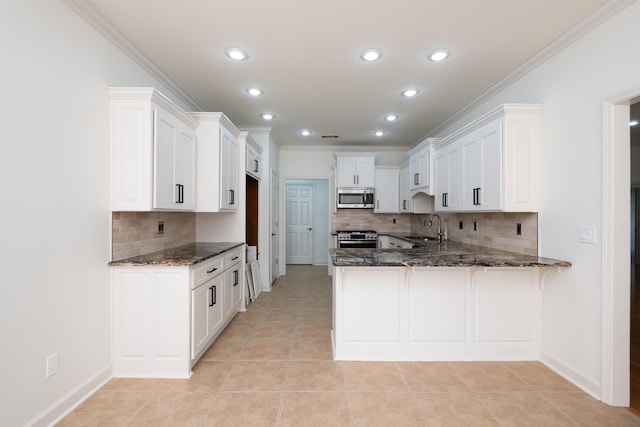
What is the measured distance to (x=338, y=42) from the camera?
2.46 m

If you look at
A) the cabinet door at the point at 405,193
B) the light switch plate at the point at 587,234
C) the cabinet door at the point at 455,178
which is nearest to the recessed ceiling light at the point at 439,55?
the cabinet door at the point at 455,178

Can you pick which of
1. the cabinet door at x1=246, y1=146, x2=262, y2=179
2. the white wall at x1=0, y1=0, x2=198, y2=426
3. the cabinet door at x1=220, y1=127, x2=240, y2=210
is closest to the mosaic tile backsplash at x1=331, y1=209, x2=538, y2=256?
the cabinet door at x1=246, y1=146, x2=262, y2=179

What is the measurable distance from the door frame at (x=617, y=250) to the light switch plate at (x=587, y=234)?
0.11 metres

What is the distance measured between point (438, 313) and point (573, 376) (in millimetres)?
1027

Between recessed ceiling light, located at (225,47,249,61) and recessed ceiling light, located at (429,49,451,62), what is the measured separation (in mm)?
1653

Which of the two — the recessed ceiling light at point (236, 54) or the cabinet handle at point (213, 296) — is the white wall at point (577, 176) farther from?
the cabinet handle at point (213, 296)

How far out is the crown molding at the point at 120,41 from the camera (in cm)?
202

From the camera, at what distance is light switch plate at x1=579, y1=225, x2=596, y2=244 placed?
214cm

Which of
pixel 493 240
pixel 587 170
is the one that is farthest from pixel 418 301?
pixel 587 170

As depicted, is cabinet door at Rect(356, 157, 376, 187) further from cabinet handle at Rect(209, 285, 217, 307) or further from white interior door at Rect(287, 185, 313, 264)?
cabinet handle at Rect(209, 285, 217, 307)

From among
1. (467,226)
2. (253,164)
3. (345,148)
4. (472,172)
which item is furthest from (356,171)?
(472,172)

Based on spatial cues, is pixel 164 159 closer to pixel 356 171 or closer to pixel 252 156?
pixel 252 156

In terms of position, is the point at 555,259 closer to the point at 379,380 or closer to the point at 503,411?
the point at 503,411

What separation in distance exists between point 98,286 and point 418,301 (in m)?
2.57
